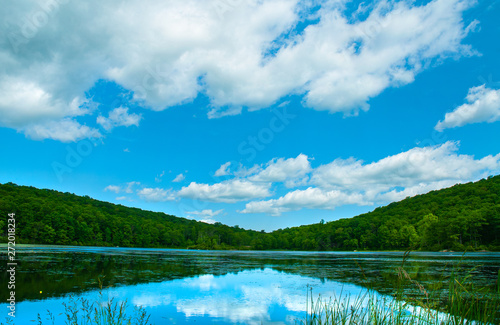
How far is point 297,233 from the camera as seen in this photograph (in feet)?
503

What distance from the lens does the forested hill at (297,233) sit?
251 ft

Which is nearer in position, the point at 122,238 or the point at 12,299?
the point at 12,299

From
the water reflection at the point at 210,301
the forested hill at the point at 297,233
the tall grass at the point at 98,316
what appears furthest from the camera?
the forested hill at the point at 297,233

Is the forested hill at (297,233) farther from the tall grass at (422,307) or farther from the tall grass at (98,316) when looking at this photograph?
the tall grass at (422,307)

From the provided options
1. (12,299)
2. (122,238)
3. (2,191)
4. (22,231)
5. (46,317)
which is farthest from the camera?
(122,238)

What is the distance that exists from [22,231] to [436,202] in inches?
4530

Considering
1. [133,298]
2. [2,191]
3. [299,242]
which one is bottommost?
[299,242]

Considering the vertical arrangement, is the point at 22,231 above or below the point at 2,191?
below

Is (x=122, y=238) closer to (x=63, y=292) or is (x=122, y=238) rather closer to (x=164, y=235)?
(x=164, y=235)

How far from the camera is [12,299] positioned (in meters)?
11.1

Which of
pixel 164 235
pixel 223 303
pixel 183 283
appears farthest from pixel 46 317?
pixel 164 235

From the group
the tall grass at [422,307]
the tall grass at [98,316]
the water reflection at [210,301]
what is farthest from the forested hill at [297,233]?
the tall grass at [422,307]

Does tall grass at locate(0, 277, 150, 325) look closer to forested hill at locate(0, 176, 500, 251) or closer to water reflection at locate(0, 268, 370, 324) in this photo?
water reflection at locate(0, 268, 370, 324)

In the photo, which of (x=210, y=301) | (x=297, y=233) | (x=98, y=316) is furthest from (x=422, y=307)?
(x=297, y=233)
